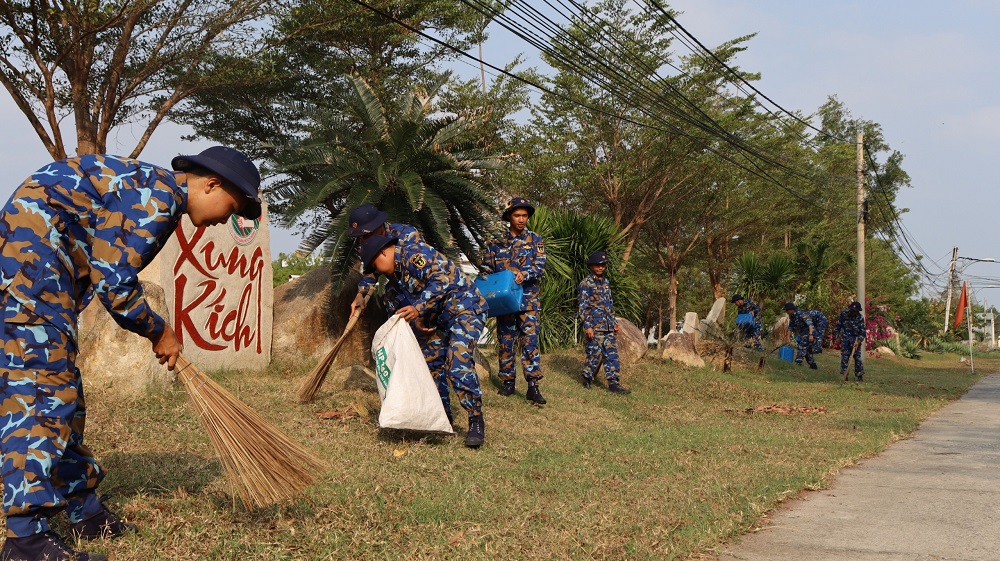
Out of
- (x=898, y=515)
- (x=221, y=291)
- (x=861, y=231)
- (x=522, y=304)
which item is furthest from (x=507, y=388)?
(x=861, y=231)

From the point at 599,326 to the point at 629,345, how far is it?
Result: 11.6 feet

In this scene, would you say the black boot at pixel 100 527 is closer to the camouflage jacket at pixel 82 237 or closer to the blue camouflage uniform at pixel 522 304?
the camouflage jacket at pixel 82 237

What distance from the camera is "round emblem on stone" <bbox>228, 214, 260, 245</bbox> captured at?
827 centimetres

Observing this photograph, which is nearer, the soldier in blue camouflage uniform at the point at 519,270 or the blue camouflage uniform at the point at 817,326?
the soldier in blue camouflage uniform at the point at 519,270

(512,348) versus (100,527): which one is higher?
(512,348)

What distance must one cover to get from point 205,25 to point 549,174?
39.4ft

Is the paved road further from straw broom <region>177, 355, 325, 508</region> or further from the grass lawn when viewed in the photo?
straw broom <region>177, 355, 325, 508</region>

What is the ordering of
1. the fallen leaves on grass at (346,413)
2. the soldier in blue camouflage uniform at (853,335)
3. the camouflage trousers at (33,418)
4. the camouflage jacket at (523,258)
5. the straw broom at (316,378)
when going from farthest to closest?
1. the soldier in blue camouflage uniform at (853,335)
2. the camouflage jacket at (523,258)
3. the straw broom at (316,378)
4. the fallen leaves on grass at (346,413)
5. the camouflage trousers at (33,418)

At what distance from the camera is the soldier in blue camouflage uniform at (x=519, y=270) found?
8500mm

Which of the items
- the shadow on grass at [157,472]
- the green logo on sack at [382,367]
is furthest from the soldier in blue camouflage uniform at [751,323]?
the shadow on grass at [157,472]

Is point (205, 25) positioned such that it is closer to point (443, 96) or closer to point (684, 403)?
point (443, 96)

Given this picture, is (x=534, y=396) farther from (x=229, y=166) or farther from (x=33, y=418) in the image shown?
(x=33, y=418)

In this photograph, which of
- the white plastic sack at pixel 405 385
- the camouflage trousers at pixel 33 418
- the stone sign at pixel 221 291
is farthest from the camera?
the stone sign at pixel 221 291

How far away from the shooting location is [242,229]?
845 centimetres
